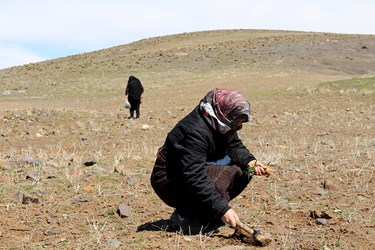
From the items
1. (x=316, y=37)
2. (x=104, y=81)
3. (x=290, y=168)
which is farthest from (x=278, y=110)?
(x=316, y=37)

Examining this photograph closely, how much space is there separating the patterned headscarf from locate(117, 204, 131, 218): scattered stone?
1.31 m

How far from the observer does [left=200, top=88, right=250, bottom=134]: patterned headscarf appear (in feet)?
12.3

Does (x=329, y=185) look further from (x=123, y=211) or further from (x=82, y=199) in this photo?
(x=82, y=199)

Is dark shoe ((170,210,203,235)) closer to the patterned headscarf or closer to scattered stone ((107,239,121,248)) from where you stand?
scattered stone ((107,239,121,248))

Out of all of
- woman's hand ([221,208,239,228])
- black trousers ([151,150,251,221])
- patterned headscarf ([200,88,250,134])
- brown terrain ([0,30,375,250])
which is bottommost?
brown terrain ([0,30,375,250])

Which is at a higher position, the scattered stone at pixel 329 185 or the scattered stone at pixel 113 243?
the scattered stone at pixel 113 243

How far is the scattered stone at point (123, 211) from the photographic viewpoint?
464 centimetres

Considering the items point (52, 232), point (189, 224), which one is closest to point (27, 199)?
point (52, 232)

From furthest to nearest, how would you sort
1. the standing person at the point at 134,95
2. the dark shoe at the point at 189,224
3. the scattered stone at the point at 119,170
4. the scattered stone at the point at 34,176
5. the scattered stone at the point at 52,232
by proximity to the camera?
1. the standing person at the point at 134,95
2. the scattered stone at the point at 119,170
3. the scattered stone at the point at 34,176
4. the scattered stone at the point at 52,232
5. the dark shoe at the point at 189,224

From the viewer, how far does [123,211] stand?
15.3 feet

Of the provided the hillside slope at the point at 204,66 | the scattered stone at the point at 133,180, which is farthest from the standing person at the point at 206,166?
the hillside slope at the point at 204,66

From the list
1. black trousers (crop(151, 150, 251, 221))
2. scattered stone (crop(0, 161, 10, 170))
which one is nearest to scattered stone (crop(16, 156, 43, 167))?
scattered stone (crop(0, 161, 10, 170))

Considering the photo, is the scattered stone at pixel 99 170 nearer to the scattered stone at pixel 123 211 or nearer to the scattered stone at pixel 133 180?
the scattered stone at pixel 133 180

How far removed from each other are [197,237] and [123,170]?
103 inches
